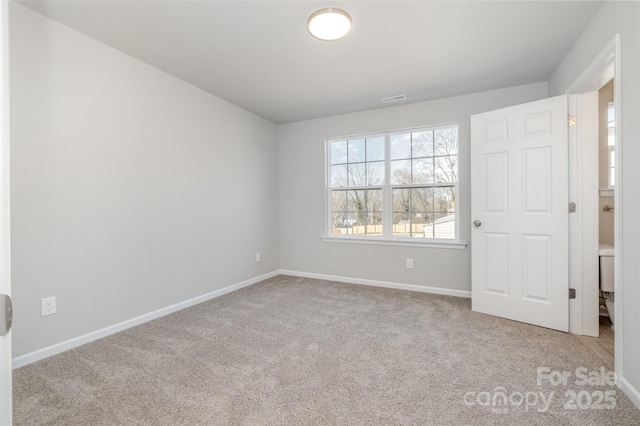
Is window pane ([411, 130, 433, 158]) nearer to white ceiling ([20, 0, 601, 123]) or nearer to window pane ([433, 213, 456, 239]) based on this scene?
white ceiling ([20, 0, 601, 123])

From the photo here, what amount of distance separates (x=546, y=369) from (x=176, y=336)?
2.79m

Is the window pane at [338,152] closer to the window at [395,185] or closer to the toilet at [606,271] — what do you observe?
the window at [395,185]

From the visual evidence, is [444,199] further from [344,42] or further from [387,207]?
[344,42]

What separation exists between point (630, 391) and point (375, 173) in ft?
10.3

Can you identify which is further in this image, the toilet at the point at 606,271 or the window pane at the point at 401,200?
the window pane at the point at 401,200

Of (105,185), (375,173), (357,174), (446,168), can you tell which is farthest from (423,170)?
(105,185)

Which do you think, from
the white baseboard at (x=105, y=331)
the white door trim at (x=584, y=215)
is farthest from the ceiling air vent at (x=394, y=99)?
the white baseboard at (x=105, y=331)

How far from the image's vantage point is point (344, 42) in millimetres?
2426

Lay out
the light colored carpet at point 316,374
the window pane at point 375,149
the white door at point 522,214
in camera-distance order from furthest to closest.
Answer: the window pane at point 375,149 → the white door at point 522,214 → the light colored carpet at point 316,374

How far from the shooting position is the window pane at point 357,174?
427 cm

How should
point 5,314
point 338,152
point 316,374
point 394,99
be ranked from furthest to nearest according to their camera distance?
1. point 338,152
2. point 394,99
3. point 316,374
4. point 5,314

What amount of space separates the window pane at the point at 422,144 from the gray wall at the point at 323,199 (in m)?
0.15

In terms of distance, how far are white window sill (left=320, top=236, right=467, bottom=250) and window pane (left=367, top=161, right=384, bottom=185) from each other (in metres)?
0.82

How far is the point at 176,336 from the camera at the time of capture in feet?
8.16
